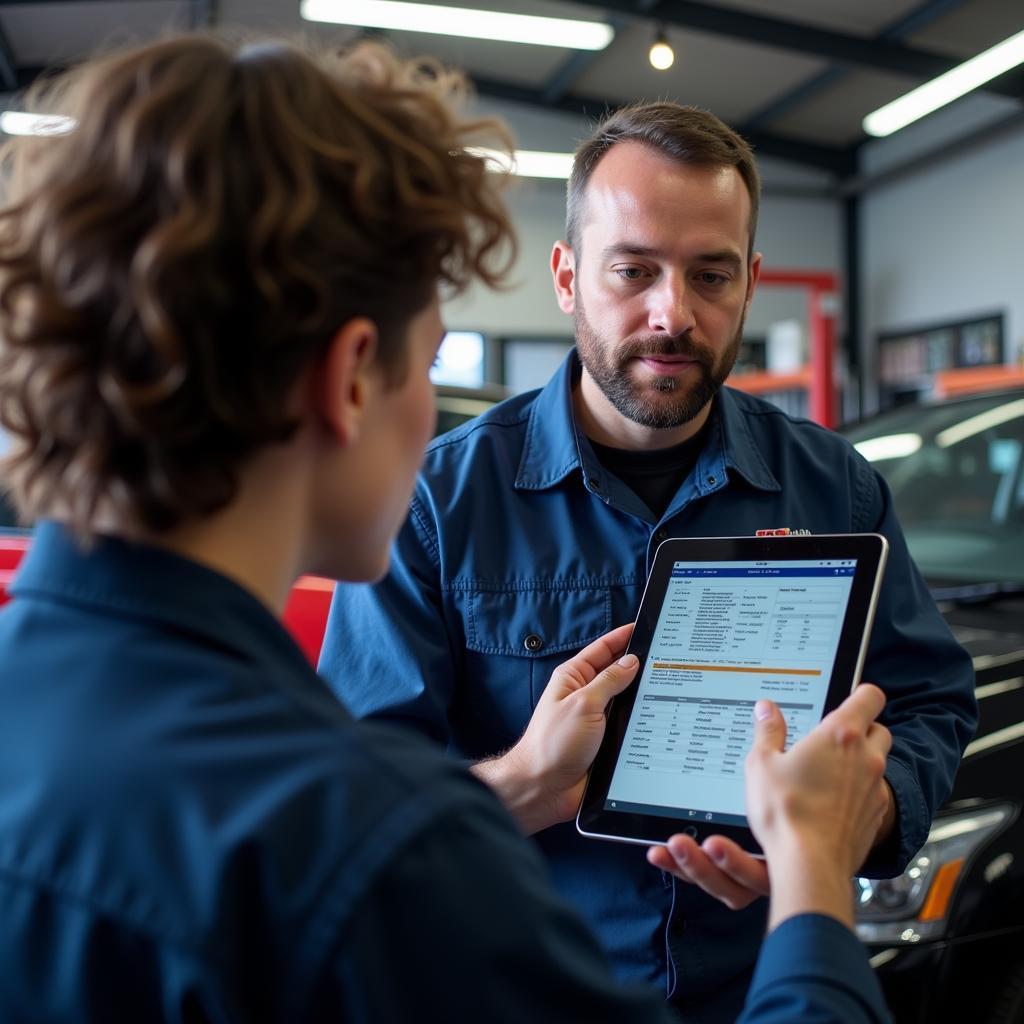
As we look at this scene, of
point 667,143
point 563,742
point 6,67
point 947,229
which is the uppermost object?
point 6,67

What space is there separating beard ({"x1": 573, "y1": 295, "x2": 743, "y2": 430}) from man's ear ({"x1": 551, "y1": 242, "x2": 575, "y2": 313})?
0.19 metres

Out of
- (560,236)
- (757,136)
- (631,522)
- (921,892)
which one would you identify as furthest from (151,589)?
(757,136)

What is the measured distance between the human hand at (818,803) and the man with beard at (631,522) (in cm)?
35

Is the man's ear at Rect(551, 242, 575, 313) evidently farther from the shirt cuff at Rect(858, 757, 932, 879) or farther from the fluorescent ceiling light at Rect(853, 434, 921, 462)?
the fluorescent ceiling light at Rect(853, 434, 921, 462)

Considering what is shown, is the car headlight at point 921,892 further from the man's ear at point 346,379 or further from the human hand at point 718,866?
the man's ear at point 346,379

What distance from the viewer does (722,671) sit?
125 cm

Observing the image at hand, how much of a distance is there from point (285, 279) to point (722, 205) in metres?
1.08

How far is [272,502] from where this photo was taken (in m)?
0.75

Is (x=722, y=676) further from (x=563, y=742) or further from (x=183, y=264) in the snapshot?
(x=183, y=264)

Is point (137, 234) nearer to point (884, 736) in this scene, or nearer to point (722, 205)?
point (884, 736)

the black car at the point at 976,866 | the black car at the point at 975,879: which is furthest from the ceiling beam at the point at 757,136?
the black car at the point at 975,879

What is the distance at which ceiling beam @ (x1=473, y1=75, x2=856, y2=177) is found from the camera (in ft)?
38.4

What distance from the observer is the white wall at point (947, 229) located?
10.3 metres

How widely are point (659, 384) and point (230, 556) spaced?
3.09ft
